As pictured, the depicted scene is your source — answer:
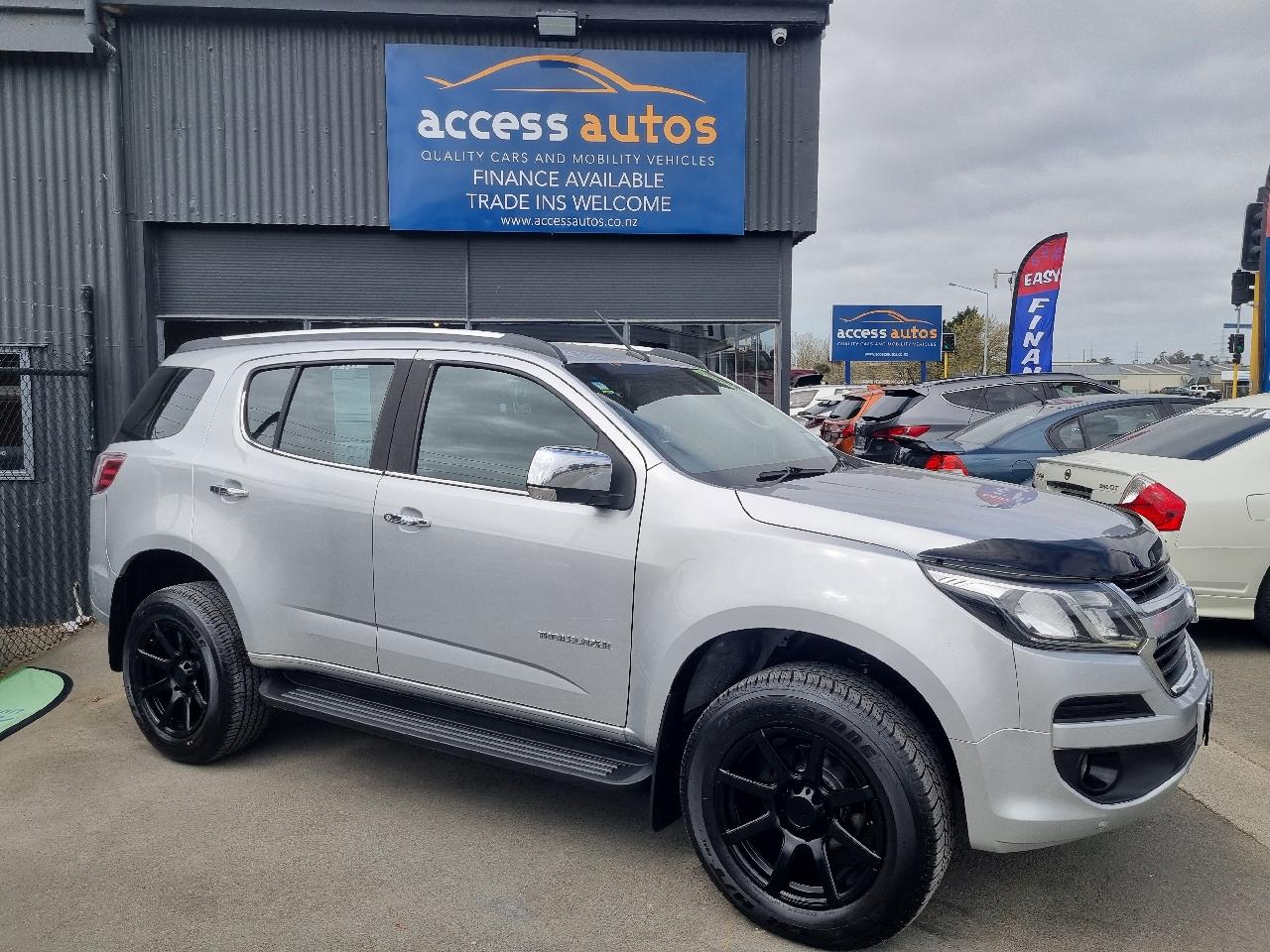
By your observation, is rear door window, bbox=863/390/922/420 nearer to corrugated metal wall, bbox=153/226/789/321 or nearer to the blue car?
corrugated metal wall, bbox=153/226/789/321

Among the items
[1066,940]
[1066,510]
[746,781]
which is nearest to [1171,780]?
[1066,940]

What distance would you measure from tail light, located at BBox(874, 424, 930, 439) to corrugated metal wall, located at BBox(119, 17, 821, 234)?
11.8 feet

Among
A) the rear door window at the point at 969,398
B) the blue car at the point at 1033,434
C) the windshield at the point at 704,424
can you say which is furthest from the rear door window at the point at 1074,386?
the windshield at the point at 704,424

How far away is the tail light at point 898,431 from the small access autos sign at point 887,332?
34049 millimetres

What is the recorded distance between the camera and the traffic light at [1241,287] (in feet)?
44.9

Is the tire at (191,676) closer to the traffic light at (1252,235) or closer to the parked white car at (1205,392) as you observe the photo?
the traffic light at (1252,235)

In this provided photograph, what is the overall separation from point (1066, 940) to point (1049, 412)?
6256 millimetres

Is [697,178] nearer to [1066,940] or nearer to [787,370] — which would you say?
[787,370]

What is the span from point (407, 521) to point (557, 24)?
7.32 m

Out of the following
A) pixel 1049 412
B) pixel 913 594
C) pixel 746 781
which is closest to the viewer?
pixel 913 594

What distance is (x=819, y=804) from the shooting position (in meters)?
2.94

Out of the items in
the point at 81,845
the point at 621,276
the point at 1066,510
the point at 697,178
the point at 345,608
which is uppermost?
the point at 697,178

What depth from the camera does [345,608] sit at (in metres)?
3.98

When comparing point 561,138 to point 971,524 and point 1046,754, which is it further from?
point 1046,754
